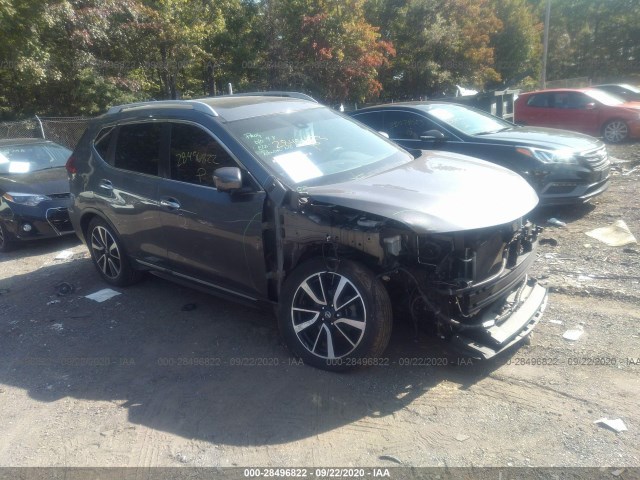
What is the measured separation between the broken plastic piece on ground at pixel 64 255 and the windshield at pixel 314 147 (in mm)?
4222

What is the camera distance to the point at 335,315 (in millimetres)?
3674

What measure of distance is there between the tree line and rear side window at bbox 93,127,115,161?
10409 millimetres

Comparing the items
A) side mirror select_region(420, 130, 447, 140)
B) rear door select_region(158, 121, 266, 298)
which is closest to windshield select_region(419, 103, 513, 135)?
side mirror select_region(420, 130, 447, 140)

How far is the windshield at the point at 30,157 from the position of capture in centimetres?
839

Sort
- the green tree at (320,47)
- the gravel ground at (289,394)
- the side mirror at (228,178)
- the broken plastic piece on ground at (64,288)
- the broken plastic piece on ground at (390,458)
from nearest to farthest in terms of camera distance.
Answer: the broken plastic piece on ground at (390,458) → the gravel ground at (289,394) → the side mirror at (228,178) → the broken plastic piece on ground at (64,288) → the green tree at (320,47)

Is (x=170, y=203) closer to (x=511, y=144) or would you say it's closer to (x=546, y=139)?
(x=511, y=144)

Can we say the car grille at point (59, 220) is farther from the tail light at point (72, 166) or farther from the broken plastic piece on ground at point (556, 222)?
the broken plastic piece on ground at point (556, 222)

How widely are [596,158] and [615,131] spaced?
7.46 metres

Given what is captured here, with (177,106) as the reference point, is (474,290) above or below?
below

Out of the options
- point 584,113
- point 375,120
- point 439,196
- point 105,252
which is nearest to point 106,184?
point 105,252

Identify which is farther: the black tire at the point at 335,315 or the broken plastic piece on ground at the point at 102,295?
the broken plastic piece on ground at the point at 102,295

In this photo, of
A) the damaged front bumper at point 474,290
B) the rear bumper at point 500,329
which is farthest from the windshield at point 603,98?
the damaged front bumper at point 474,290

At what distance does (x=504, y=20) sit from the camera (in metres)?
30.0

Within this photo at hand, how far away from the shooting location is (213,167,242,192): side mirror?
12.6ft
